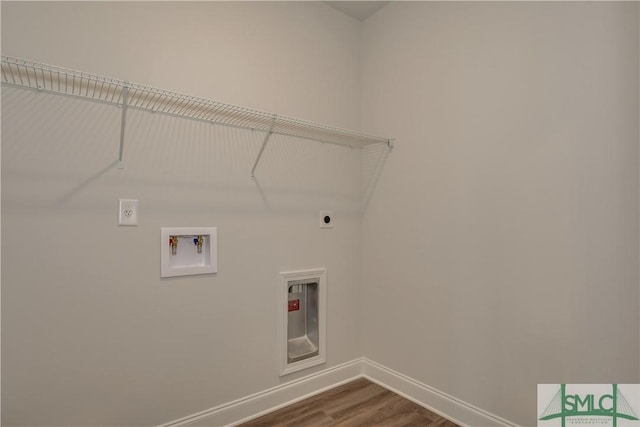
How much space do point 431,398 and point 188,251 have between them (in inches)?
65.0

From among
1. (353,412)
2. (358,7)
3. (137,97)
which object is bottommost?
(353,412)

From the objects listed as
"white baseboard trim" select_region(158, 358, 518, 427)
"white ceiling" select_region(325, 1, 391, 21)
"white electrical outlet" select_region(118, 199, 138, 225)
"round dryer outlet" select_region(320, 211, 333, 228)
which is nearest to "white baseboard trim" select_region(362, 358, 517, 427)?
"white baseboard trim" select_region(158, 358, 518, 427)

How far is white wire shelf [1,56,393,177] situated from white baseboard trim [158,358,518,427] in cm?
134

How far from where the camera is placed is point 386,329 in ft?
7.57

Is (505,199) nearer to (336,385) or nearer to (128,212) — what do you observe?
(336,385)

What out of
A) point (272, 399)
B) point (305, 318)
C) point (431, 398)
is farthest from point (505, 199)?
point (272, 399)

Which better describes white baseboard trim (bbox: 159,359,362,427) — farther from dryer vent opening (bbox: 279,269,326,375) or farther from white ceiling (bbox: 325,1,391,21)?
white ceiling (bbox: 325,1,391,21)

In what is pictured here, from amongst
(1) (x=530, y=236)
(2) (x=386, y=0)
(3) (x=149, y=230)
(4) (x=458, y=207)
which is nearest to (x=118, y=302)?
(3) (x=149, y=230)

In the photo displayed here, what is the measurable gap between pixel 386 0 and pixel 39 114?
7.00ft

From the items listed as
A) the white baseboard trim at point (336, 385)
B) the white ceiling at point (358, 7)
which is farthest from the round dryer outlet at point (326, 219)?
the white ceiling at point (358, 7)

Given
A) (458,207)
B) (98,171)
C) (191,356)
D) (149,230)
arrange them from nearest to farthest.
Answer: (98,171)
(149,230)
(191,356)
(458,207)

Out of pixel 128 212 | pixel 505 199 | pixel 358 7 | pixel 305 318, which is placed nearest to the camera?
pixel 128 212

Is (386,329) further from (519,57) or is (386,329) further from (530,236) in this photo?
(519,57)

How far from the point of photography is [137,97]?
1.63 metres
